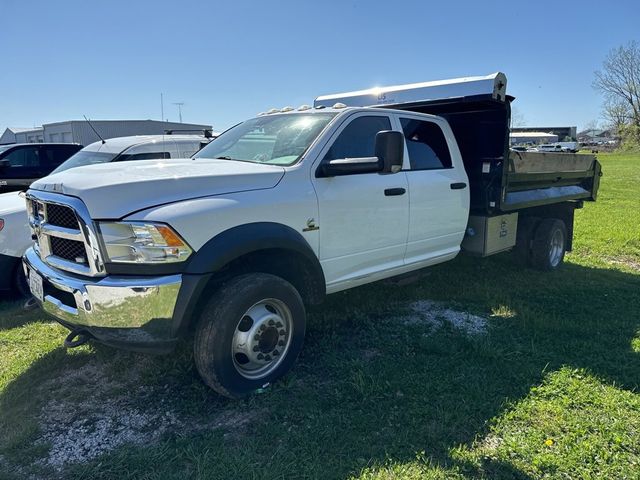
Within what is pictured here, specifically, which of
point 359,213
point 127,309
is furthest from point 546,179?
point 127,309

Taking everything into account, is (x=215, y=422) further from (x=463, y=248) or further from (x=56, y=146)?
(x=56, y=146)

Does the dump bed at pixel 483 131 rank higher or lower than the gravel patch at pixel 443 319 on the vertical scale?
higher

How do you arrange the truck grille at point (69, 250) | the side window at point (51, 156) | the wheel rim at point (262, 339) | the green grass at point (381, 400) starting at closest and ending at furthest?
1. the green grass at point (381, 400)
2. the truck grille at point (69, 250)
3. the wheel rim at point (262, 339)
4. the side window at point (51, 156)

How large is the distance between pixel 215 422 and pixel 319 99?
437cm

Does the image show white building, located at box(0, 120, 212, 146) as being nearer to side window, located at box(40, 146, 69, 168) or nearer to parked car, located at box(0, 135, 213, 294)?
side window, located at box(40, 146, 69, 168)

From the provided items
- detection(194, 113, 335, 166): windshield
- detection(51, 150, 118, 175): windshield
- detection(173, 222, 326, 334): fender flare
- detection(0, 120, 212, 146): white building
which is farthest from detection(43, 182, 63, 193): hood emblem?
detection(0, 120, 212, 146): white building

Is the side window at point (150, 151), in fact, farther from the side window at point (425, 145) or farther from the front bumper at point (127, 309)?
the front bumper at point (127, 309)

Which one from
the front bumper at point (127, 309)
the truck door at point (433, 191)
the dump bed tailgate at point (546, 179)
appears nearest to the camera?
the front bumper at point (127, 309)

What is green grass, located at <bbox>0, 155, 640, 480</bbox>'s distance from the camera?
8.84ft

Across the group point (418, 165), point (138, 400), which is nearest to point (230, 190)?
point (138, 400)

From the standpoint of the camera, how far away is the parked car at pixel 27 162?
934 centimetres

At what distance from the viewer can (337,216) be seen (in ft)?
12.5

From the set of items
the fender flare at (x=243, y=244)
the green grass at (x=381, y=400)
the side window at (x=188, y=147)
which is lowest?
the green grass at (x=381, y=400)

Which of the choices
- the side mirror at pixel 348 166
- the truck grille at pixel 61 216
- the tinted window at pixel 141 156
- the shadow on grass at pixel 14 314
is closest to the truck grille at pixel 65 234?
the truck grille at pixel 61 216
